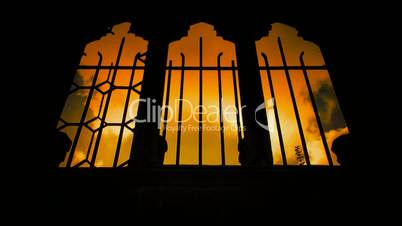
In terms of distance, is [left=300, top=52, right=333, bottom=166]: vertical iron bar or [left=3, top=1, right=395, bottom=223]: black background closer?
[left=3, top=1, right=395, bottom=223]: black background

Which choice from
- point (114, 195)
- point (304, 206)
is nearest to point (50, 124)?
point (114, 195)

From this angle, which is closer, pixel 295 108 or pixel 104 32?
pixel 295 108

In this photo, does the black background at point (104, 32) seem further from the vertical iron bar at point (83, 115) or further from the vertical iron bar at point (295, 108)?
the vertical iron bar at point (295, 108)

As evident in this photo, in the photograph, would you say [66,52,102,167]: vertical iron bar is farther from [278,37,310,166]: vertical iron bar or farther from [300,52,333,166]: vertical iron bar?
[300,52,333,166]: vertical iron bar

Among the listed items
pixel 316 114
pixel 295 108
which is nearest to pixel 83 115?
pixel 295 108

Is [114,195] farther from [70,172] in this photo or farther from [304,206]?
[304,206]

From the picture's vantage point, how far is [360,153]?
2.00m

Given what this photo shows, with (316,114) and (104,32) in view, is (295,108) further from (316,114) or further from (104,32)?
(104,32)

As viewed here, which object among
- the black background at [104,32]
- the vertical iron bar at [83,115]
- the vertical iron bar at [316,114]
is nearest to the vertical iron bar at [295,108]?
the vertical iron bar at [316,114]

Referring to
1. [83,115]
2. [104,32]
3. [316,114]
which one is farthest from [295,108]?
[104,32]

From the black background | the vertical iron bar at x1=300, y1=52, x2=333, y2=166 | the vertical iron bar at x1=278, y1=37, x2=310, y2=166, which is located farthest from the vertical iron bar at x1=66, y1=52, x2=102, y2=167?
the vertical iron bar at x1=300, y1=52, x2=333, y2=166

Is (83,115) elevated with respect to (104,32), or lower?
lower

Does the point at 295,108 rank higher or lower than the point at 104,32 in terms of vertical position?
lower

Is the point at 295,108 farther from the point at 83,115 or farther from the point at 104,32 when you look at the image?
the point at 104,32
